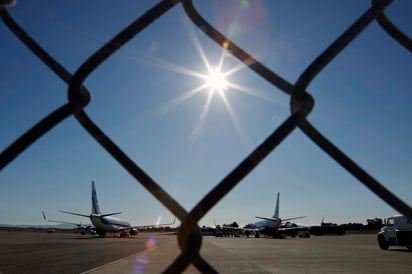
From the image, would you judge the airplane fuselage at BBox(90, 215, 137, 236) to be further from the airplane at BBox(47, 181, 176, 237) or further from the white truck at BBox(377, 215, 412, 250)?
the white truck at BBox(377, 215, 412, 250)

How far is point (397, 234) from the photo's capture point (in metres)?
19.9

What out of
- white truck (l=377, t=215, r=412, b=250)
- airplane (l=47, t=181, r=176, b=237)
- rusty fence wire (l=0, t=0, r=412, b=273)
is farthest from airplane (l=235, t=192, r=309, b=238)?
rusty fence wire (l=0, t=0, r=412, b=273)

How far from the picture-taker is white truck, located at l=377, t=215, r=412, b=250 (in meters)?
19.5

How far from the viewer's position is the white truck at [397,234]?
19531 millimetres

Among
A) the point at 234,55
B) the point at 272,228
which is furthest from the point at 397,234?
the point at 272,228

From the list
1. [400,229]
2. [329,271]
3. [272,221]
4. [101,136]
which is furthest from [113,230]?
[101,136]

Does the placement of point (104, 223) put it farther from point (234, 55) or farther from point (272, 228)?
point (234, 55)

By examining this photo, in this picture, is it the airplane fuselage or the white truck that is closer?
the white truck

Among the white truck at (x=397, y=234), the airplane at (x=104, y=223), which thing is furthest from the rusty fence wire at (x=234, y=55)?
the airplane at (x=104, y=223)

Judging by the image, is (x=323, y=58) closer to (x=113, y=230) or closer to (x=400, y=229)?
(x=400, y=229)

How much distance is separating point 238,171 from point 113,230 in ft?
195

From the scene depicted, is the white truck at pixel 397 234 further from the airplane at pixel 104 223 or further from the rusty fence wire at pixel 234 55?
the airplane at pixel 104 223

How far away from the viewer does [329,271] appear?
33.3ft

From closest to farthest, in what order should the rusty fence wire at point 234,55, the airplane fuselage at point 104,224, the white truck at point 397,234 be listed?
the rusty fence wire at point 234,55, the white truck at point 397,234, the airplane fuselage at point 104,224
